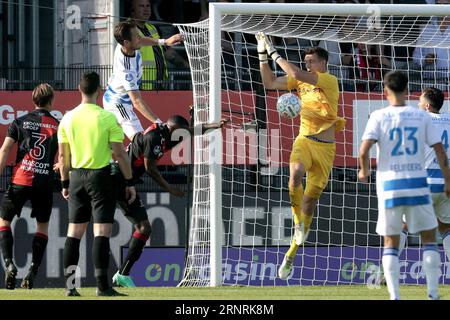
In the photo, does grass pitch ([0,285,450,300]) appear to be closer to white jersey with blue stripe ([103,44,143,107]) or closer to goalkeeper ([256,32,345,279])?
goalkeeper ([256,32,345,279])

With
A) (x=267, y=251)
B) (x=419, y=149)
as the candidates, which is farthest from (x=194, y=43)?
(x=419, y=149)

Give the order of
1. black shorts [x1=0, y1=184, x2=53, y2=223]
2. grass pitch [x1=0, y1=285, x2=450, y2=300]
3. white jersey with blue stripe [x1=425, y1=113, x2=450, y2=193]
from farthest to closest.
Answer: black shorts [x1=0, y1=184, x2=53, y2=223]
white jersey with blue stripe [x1=425, y1=113, x2=450, y2=193]
grass pitch [x1=0, y1=285, x2=450, y2=300]

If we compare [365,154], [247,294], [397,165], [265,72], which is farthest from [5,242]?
[397,165]

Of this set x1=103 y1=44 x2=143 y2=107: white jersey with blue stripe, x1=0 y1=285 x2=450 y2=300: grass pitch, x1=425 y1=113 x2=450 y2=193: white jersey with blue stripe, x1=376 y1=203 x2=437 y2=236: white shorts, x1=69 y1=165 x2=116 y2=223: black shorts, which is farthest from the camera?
x1=103 y1=44 x2=143 y2=107: white jersey with blue stripe

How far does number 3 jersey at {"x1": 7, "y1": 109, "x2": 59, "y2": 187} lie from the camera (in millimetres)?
13375

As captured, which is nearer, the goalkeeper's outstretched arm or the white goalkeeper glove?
the goalkeeper's outstretched arm

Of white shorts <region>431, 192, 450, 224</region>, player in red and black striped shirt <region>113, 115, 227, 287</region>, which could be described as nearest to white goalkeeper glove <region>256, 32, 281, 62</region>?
player in red and black striped shirt <region>113, 115, 227, 287</region>

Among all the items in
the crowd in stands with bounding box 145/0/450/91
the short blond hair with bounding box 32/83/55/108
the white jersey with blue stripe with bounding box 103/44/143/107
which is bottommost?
the short blond hair with bounding box 32/83/55/108

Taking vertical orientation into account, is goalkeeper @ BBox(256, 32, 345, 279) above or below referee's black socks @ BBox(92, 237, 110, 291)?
above

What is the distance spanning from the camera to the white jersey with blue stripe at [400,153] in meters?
10.5

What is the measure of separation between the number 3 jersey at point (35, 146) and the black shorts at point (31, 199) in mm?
59

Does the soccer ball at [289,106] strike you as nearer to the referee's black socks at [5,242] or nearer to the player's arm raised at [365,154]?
the referee's black socks at [5,242]

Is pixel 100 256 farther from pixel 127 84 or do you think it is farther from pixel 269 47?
pixel 269 47

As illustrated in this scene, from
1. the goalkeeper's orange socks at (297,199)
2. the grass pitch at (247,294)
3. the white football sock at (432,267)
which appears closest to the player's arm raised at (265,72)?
the goalkeeper's orange socks at (297,199)
